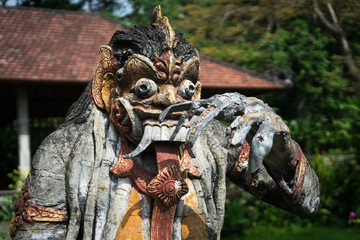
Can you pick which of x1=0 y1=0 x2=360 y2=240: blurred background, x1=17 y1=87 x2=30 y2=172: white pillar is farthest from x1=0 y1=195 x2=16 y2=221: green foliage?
x1=17 y1=87 x2=30 y2=172: white pillar

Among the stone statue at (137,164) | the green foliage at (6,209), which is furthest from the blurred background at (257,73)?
the stone statue at (137,164)

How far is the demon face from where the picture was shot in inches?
87.7

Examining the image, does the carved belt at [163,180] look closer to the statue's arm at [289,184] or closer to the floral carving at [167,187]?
the floral carving at [167,187]

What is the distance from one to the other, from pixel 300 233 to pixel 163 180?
624 cm

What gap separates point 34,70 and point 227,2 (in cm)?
427

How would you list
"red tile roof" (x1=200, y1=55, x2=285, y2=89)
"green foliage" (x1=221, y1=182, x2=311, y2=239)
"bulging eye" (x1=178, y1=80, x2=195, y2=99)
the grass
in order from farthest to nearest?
"red tile roof" (x1=200, y1=55, x2=285, y2=89), "green foliage" (x1=221, y1=182, x2=311, y2=239), the grass, "bulging eye" (x1=178, y1=80, x2=195, y2=99)

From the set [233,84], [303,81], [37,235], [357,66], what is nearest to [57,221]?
[37,235]

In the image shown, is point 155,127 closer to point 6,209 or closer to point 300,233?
point 6,209

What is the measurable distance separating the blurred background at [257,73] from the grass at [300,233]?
2cm

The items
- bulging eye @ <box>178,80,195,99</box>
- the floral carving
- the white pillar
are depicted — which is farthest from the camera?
the white pillar

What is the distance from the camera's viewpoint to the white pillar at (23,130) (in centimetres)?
873

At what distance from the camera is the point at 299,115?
36.9 feet

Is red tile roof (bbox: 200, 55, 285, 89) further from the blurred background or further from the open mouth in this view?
the open mouth

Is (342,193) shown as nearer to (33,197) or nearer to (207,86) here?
(207,86)
